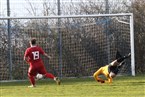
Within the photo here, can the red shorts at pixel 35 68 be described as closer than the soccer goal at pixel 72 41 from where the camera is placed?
Yes

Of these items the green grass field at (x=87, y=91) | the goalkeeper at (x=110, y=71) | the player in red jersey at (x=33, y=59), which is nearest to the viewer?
the green grass field at (x=87, y=91)

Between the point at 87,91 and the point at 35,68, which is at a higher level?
the point at 35,68

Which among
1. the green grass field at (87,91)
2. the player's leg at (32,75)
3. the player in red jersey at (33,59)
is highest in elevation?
the player in red jersey at (33,59)

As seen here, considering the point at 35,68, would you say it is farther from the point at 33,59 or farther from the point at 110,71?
the point at 110,71

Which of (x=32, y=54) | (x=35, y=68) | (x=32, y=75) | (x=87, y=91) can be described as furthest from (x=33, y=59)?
(x=87, y=91)

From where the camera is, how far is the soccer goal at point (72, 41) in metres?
21.7

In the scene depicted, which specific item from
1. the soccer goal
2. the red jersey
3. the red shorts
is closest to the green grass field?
the red shorts

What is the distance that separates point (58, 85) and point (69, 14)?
6.12 m

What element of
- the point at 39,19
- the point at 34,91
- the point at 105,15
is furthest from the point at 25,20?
the point at 34,91

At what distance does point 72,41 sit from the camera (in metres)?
22.3

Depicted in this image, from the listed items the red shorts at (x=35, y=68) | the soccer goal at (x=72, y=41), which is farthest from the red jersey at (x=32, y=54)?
the soccer goal at (x=72, y=41)

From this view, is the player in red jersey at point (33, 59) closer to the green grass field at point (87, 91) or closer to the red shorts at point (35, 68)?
the red shorts at point (35, 68)

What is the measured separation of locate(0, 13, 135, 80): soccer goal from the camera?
71.2 feet

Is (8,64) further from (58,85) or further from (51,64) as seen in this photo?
(58,85)
